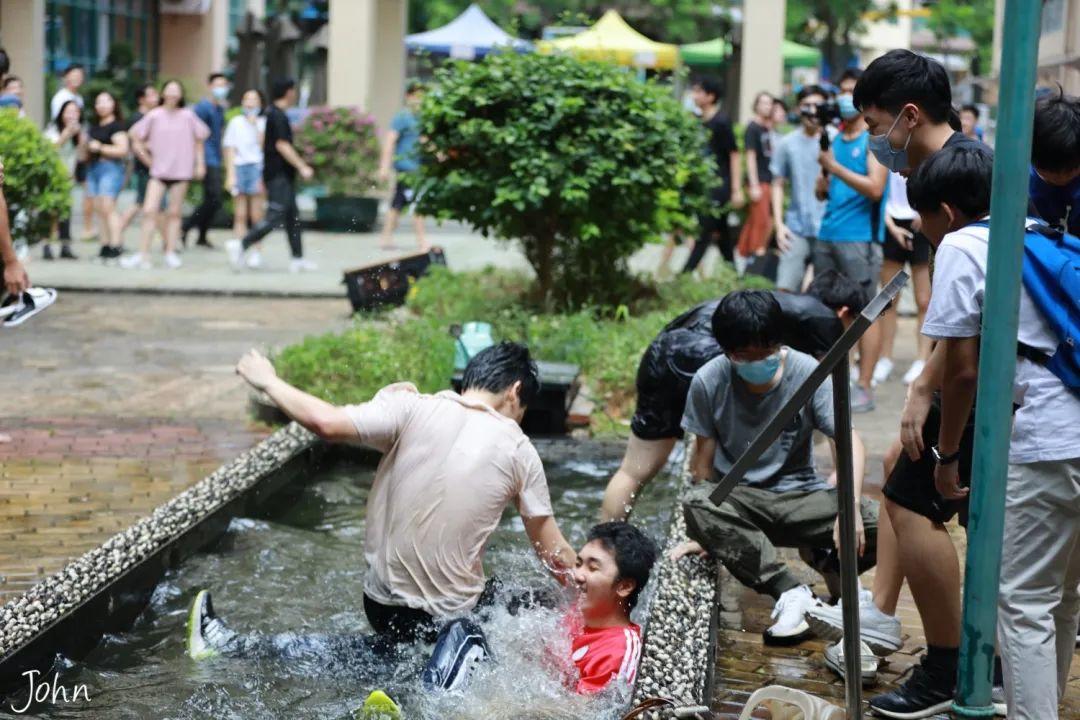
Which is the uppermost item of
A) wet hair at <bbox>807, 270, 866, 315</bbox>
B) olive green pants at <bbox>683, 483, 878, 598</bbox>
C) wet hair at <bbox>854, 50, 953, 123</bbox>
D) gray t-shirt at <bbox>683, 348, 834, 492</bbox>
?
wet hair at <bbox>854, 50, 953, 123</bbox>

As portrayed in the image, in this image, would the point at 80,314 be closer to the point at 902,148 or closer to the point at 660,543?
the point at 660,543

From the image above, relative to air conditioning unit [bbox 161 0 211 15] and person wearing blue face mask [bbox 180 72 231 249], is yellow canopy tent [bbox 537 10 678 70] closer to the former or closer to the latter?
person wearing blue face mask [bbox 180 72 231 249]

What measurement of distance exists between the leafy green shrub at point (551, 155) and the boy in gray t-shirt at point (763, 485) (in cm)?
511

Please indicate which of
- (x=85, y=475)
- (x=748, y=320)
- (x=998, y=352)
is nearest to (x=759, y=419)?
(x=748, y=320)

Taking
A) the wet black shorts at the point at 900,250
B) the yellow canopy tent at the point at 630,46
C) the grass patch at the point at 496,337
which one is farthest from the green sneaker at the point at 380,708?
the yellow canopy tent at the point at 630,46

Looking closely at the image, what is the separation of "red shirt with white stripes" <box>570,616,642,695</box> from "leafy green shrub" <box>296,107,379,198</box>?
17.5m

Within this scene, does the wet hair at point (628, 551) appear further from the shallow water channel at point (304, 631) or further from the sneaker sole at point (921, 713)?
the sneaker sole at point (921, 713)

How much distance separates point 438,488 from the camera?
15.6 feet

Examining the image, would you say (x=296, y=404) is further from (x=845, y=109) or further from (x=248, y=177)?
(x=248, y=177)

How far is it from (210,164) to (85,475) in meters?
11.5

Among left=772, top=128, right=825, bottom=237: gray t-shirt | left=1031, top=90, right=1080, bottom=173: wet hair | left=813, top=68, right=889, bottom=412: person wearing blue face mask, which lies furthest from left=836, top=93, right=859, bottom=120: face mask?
left=1031, top=90, right=1080, bottom=173: wet hair

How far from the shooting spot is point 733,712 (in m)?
4.54

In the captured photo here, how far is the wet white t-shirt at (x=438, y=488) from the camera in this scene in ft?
15.7

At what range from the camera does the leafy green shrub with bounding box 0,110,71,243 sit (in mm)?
12461
